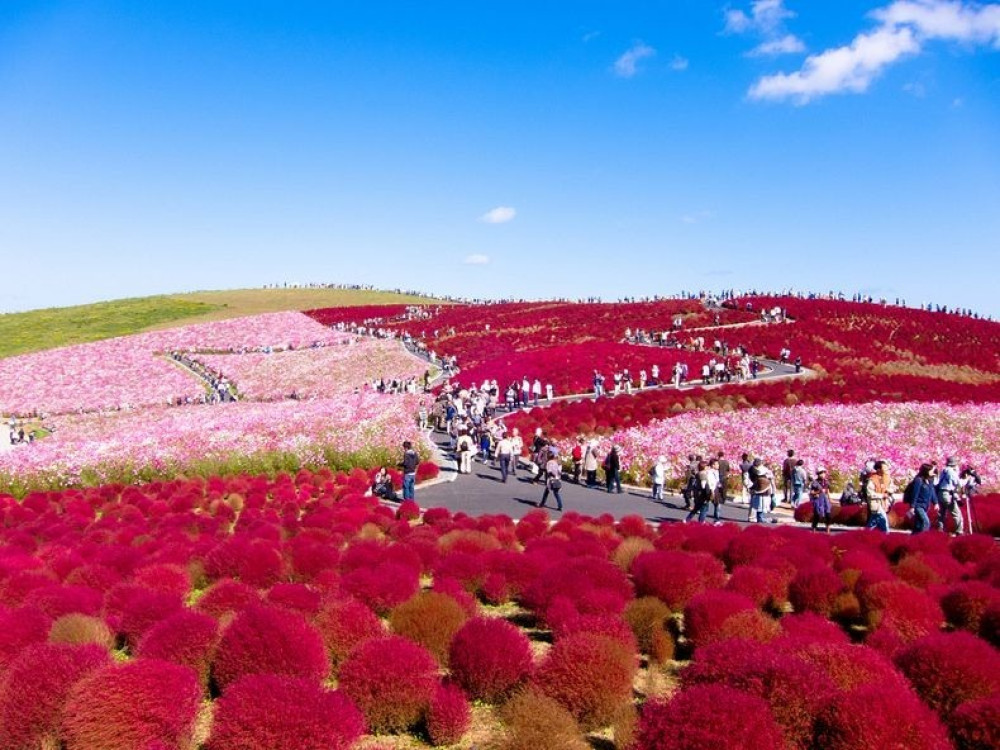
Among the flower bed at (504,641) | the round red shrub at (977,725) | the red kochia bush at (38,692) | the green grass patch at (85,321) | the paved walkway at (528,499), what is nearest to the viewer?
the round red shrub at (977,725)

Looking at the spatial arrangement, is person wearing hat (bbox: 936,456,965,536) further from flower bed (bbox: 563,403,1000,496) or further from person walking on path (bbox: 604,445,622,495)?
person walking on path (bbox: 604,445,622,495)

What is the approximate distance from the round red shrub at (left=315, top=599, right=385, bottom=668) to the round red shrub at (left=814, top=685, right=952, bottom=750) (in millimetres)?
4545

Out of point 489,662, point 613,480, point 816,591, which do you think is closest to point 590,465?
point 613,480

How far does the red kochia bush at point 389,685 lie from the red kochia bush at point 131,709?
1.33m

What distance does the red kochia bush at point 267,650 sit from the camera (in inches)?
284

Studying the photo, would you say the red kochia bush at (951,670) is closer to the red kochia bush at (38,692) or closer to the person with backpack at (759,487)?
the red kochia bush at (38,692)

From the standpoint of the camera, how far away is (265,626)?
24.3 ft

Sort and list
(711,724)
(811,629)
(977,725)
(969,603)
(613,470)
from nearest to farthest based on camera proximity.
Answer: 1. (711,724)
2. (977,725)
3. (811,629)
4. (969,603)
5. (613,470)

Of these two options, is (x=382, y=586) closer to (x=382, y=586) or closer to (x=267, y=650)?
(x=382, y=586)

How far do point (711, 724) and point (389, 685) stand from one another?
296 centimetres

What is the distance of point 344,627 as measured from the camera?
8297mm

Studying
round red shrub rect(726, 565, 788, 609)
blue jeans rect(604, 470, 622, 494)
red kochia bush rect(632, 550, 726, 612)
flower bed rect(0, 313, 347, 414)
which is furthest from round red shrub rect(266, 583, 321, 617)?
flower bed rect(0, 313, 347, 414)

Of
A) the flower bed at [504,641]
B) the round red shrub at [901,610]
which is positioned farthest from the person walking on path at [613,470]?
the round red shrub at [901,610]

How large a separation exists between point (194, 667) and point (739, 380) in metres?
36.5
